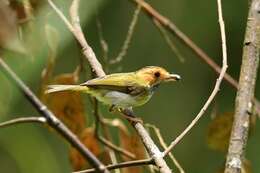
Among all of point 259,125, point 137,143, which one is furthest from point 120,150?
point 259,125

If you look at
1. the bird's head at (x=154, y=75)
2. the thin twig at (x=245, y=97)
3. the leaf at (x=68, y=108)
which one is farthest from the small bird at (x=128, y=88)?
the thin twig at (x=245, y=97)

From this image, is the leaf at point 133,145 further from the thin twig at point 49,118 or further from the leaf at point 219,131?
the thin twig at point 49,118

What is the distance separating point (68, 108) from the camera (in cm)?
235

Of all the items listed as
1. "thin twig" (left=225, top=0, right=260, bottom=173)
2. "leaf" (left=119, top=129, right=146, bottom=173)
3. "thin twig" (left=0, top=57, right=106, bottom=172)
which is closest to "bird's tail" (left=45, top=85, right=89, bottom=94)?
"leaf" (left=119, top=129, right=146, bottom=173)

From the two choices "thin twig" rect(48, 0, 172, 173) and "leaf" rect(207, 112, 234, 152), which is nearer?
"thin twig" rect(48, 0, 172, 173)

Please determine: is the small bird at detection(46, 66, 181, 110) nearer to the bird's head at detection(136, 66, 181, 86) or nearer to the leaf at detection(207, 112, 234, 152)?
the bird's head at detection(136, 66, 181, 86)

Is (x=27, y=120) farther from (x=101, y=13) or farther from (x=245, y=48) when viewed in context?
(x=101, y=13)

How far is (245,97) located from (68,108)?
79 cm

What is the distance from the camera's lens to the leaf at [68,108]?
7.68ft

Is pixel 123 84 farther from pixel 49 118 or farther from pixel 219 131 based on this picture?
pixel 49 118

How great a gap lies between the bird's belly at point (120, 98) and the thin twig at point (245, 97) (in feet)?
2.57

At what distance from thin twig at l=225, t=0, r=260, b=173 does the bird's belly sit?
0.78 meters

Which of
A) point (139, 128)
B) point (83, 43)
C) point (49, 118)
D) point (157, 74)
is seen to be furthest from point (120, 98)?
point (49, 118)

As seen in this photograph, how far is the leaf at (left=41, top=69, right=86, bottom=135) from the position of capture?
2.34 metres
